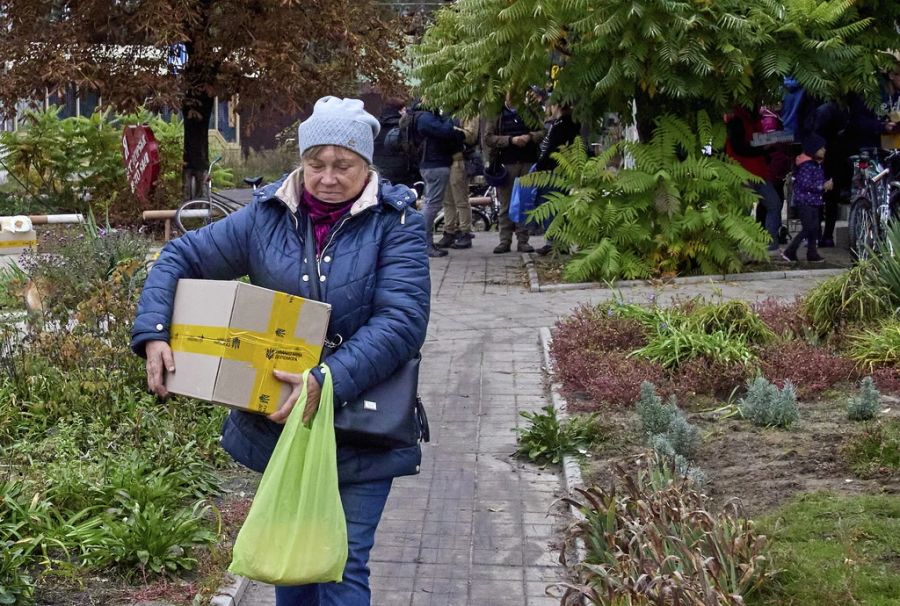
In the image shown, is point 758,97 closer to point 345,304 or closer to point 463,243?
point 463,243

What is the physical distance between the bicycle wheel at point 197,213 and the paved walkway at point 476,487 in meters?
5.20

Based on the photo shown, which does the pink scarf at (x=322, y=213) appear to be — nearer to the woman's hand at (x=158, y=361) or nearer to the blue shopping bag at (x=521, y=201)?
the woman's hand at (x=158, y=361)

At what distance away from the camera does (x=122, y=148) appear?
59.6 ft

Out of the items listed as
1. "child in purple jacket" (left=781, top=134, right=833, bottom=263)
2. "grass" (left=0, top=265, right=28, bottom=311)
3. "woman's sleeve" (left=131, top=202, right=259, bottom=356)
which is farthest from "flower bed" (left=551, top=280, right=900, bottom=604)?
"grass" (left=0, top=265, right=28, bottom=311)

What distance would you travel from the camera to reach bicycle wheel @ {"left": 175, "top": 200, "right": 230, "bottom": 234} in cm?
1574

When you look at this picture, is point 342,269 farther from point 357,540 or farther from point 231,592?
point 231,592

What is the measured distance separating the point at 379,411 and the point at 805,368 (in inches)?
189

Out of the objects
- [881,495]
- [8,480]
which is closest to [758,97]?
[881,495]

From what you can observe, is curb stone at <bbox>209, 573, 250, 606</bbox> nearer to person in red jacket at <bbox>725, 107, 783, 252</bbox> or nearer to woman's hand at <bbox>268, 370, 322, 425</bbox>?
woman's hand at <bbox>268, 370, 322, 425</bbox>

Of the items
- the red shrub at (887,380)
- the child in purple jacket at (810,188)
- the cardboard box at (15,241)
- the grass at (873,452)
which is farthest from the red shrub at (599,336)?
the cardboard box at (15,241)

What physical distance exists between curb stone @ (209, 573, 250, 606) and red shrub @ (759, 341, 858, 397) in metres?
A: 3.87

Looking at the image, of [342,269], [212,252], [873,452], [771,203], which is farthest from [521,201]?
[342,269]

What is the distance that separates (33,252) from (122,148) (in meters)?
7.28

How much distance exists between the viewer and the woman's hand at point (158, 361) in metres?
3.84
